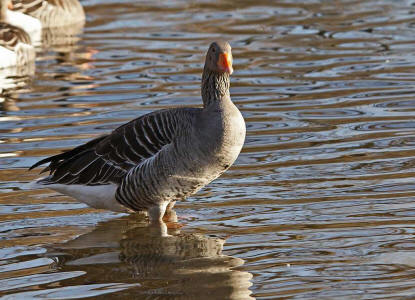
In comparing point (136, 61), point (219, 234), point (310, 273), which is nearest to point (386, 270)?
point (310, 273)

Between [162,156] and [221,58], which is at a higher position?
[221,58]

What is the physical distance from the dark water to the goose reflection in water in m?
0.02

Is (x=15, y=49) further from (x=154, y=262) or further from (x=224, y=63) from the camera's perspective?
(x=154, y=262)

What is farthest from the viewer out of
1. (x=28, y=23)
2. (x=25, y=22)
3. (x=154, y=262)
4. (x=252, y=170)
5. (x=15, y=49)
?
(x=28, y=23)

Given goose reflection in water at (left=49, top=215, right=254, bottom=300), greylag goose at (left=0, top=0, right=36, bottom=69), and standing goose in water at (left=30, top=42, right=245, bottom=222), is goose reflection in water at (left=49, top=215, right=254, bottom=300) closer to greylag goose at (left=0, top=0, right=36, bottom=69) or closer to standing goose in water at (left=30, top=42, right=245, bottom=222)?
standing goose in water at (left=30, top=42, right=245, bottom=222)

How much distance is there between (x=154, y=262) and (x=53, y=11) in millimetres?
13722

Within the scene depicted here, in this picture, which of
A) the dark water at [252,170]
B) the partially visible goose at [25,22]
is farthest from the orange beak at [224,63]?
the partially visible goose at [25,22]

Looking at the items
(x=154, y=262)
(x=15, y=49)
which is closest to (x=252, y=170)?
(x=154, y=262)

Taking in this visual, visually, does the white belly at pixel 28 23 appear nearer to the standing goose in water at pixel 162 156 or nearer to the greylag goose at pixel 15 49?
the greylag goose at pixel 15 49

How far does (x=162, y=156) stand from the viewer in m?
8.12

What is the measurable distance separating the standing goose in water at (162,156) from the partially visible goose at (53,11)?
462 inches

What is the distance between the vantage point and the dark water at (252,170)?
7.09m

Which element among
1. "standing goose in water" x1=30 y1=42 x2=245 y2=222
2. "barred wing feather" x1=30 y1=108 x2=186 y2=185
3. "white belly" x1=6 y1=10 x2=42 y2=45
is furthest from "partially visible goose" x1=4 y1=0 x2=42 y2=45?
"standing goose in water" x1=30 y1=42 x2=245 y2=222

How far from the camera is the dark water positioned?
7.09m
